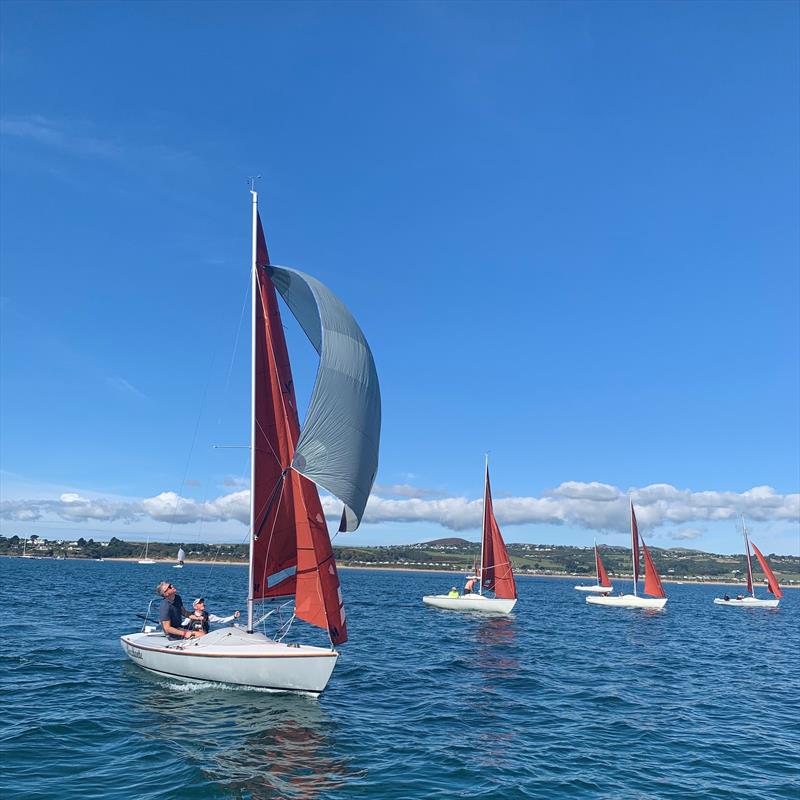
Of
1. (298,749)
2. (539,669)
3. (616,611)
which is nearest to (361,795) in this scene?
(298,749)

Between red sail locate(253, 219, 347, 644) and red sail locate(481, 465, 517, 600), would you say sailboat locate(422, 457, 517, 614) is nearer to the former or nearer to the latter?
red sail locate(481, 465, 517, 600)

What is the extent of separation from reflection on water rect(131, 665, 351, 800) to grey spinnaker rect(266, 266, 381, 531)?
4.82m

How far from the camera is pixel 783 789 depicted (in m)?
12.6

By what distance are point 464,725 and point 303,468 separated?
7.70 meters

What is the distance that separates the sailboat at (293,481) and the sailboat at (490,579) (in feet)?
111

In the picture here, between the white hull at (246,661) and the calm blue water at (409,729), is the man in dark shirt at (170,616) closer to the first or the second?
the white hull at (246,661)

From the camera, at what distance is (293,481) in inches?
736

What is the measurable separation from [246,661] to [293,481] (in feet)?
16.4

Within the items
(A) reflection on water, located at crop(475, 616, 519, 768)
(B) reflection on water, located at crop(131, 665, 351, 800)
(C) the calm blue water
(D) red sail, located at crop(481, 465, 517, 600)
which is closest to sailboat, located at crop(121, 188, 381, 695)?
(B) reflection on water, located at crop(131, 665, 351, 800)

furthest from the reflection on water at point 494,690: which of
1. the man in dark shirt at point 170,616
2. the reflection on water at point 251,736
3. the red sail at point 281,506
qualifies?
the man in dark shirt at point 170,616

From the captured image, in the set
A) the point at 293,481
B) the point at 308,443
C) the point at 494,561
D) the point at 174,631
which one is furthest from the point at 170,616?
the point at 494,561

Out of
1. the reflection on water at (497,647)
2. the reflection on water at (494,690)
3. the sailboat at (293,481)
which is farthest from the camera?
the reflection on water at (497,647)

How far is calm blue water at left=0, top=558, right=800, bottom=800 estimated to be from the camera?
11938 millimetres

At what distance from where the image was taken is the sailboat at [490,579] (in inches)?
1994
